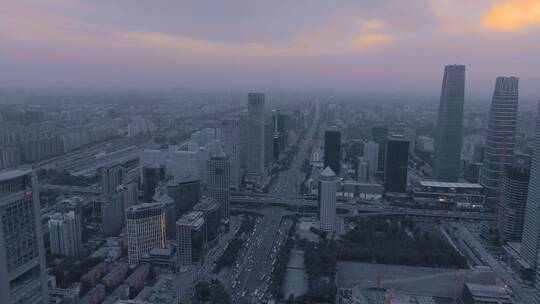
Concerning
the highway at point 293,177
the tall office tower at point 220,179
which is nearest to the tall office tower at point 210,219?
the tall office tower at point 220,179

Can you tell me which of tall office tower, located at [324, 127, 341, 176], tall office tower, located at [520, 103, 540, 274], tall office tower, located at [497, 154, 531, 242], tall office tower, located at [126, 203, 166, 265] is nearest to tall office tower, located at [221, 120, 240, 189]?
Answer: tall office tower, located at [324, 127, 341, 176]

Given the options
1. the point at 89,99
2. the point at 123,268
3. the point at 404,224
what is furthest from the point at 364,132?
the point at 123,268

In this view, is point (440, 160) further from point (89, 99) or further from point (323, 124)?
point (89, 99)

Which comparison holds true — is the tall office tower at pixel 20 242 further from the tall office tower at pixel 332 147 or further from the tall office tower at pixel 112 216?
the tall office tower at pixel 332 147

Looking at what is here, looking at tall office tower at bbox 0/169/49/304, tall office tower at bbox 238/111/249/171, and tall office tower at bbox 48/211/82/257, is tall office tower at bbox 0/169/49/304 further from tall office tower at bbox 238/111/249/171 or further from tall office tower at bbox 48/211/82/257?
tall office tower at bbox 238/111/249/171

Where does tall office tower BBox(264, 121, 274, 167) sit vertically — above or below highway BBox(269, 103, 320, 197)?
above

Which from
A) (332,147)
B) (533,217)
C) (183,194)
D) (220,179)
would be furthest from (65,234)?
(533,217)
